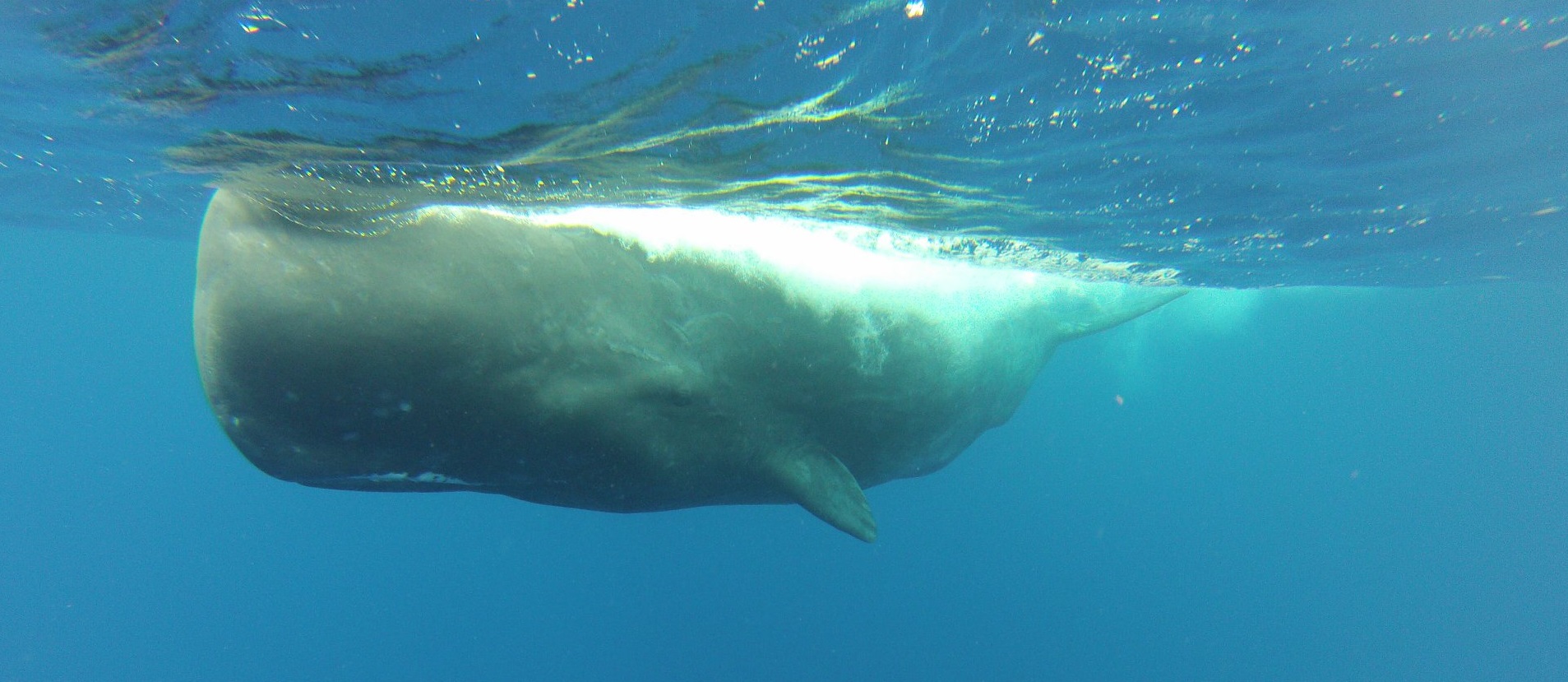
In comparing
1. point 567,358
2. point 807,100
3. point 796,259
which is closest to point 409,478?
point 567,358

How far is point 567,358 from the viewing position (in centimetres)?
453

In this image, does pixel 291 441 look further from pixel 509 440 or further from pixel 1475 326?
pixel 1475 326

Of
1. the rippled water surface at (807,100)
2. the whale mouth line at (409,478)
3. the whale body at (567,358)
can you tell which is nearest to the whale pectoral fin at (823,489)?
the whale body at (567,358)

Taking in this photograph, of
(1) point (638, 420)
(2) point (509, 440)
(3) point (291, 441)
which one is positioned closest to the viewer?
(3) point (291, 441)

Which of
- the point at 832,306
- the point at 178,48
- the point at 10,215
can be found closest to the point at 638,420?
the point at 832,306

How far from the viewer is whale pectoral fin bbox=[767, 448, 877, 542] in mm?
6078

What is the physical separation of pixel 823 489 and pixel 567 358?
2.57m

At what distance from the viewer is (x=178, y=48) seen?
5113mm

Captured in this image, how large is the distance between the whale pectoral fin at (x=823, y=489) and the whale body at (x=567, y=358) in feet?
0.06

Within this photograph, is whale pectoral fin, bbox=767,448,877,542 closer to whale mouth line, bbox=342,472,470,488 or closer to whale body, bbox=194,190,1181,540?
whale body, bbox=194,190,1181,540

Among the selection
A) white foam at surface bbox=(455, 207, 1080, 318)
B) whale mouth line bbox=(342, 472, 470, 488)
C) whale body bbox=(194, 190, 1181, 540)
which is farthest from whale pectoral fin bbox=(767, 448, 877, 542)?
whale mouth line bbox=(342, 472, 470, 488)

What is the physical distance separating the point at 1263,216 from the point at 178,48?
14322 mm

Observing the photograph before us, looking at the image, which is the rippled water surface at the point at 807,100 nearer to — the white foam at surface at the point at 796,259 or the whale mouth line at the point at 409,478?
the white foam at surface at the point at 796,259

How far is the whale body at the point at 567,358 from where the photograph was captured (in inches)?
145
